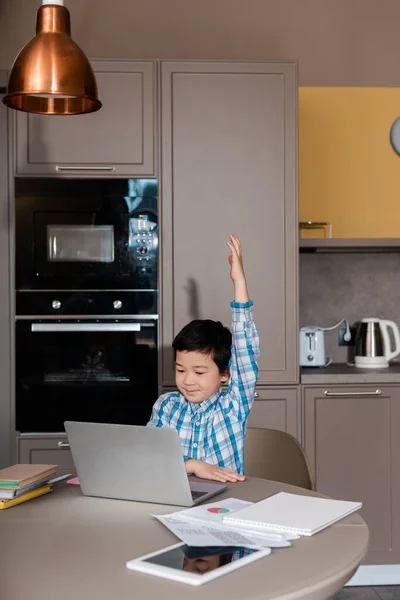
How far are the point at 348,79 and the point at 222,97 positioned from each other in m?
0.88

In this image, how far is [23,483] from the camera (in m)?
1.70

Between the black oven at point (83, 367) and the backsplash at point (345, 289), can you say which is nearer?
the black oven at point (83, 367)

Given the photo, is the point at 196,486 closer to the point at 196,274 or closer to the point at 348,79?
the point at 196,274

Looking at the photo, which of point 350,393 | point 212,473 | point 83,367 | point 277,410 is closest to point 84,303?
point 83,367

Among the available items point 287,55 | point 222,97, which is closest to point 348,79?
point 287,55

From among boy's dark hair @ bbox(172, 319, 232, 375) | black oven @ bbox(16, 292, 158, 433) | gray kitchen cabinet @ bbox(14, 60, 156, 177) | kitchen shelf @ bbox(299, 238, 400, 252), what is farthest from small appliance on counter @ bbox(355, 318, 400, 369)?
boy's dark hair @ bbox(172, 319, 232, 375)

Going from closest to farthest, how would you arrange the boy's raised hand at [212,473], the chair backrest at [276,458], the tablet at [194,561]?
the tablet at [194,561] → the boy's raised hand at [212,473] → the chair backrest at [276,458]

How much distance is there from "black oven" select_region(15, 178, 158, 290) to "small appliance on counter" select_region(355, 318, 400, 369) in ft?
3.32

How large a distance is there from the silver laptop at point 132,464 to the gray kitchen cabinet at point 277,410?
60.9 inches

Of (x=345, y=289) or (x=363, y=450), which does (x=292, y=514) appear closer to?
(x=363, y=450)

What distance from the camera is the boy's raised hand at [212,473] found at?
185 centimetres

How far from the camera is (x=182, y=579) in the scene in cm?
120

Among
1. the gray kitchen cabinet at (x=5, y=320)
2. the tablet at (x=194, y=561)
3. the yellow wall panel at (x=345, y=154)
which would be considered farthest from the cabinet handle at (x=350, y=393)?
the tablet at (x=194, y=561)

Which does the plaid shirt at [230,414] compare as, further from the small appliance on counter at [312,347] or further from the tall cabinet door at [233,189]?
the small appliance on counter at [312,347]
